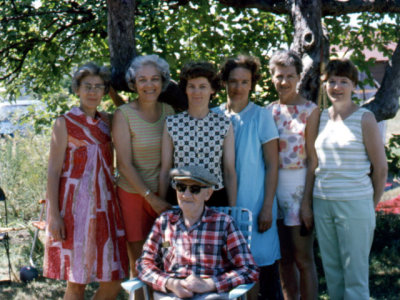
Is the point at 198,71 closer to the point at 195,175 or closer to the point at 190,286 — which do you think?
the point at 195,175

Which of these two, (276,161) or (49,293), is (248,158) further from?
(49,293)

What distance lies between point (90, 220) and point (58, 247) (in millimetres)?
290

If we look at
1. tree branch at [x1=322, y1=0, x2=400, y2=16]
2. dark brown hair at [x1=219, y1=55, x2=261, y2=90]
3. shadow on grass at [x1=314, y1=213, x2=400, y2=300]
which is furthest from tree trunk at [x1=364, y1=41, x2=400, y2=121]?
dark brown hair at [x1=219, y1=55, x2=261, y2=90]

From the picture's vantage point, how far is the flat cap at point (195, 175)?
125 inches

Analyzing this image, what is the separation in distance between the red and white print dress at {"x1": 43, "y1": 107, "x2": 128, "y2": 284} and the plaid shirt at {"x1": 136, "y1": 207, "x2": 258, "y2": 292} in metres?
0.42

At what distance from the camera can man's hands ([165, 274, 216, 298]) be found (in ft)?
10.1

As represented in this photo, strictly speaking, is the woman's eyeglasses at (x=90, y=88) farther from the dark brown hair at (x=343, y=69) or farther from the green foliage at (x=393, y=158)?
the green foliage at (x=393, y=158)

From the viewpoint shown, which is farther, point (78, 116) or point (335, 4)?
point (335, 4)

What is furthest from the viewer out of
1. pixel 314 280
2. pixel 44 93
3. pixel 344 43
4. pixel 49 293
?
pixel 344 43

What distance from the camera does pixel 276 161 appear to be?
141 inches

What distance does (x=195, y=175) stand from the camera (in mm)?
3180

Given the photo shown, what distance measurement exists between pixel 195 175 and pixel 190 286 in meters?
0.68

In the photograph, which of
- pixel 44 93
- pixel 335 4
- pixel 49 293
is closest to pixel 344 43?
pixel 335 4

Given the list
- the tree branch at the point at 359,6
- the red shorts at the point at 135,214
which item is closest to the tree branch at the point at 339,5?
the tree branch at the point at 359,6
